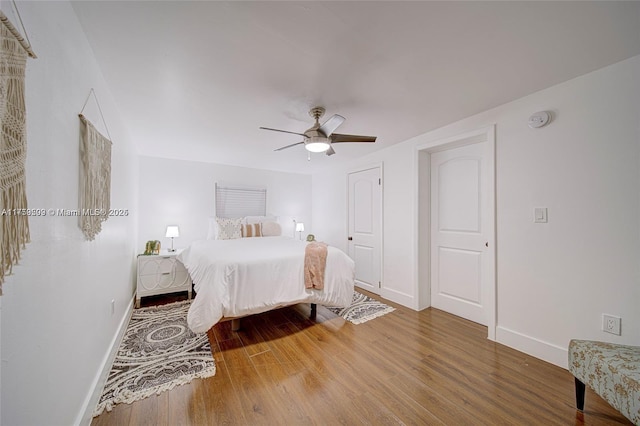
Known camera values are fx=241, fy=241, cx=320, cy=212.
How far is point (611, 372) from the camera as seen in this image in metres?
1.29

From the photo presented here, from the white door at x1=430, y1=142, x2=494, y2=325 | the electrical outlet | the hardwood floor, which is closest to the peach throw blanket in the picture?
the hardwood floor

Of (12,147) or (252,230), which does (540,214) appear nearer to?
(12,147)

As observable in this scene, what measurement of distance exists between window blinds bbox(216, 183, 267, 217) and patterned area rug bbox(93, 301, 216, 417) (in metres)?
2.22

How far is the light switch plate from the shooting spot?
6.66ft

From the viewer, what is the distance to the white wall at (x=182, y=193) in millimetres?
3939

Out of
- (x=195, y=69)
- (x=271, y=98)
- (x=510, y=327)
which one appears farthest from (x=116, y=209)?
(x=510, y=327)

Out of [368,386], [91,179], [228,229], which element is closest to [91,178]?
[91,179]

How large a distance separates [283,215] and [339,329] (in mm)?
3044

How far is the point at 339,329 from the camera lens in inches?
101

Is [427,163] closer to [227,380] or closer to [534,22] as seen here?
[534,22]

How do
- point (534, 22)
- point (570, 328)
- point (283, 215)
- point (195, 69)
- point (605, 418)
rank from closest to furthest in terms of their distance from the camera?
point (534, 22) → point (605, 418) → point (195, 69) → point (570, 328) → point (283, 215)

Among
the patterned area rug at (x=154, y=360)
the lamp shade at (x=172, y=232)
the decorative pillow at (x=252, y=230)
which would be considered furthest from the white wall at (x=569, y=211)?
the lamp shade at (x=172, y=232)

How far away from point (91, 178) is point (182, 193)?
2992 millimetres

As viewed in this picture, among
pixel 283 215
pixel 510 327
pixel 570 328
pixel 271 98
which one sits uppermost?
pixel 271 98
